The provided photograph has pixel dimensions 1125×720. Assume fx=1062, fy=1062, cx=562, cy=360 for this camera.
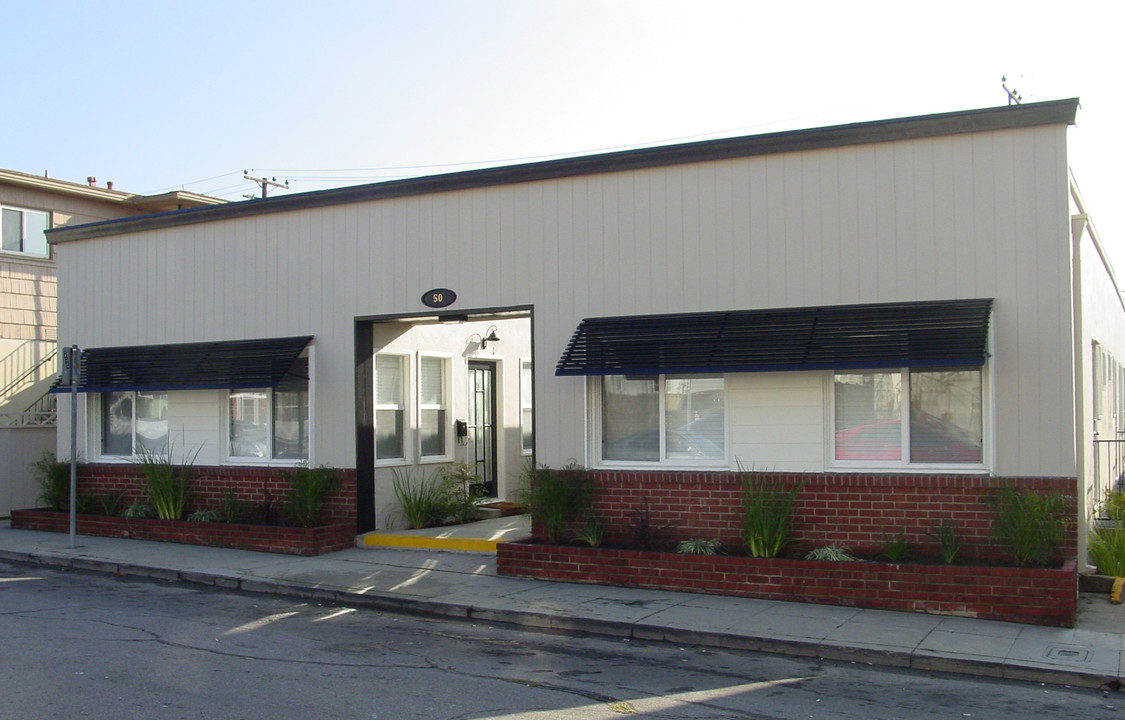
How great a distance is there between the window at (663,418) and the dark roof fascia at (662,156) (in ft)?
8.25

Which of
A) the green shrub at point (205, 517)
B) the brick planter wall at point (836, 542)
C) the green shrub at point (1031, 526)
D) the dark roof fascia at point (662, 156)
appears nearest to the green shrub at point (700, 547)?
the brick planter wall at point (836, 542)

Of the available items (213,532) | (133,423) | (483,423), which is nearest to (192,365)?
(133,423)

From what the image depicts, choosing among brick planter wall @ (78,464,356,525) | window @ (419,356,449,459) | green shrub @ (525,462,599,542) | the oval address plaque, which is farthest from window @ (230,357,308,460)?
green shrub @ (525,462,599,542)

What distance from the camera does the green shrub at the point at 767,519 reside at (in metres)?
10.9

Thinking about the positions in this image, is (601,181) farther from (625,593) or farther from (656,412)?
(625,593)

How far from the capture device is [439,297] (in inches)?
534

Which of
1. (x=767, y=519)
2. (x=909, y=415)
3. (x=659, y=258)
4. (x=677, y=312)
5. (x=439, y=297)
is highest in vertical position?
(x=659, y=258)

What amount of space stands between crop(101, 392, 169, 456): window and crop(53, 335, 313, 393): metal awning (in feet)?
1.70

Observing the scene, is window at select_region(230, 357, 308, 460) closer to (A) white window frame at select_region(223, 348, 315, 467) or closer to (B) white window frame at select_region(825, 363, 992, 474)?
A: (A) white window frame at select_region(223, 348, 315, 467)

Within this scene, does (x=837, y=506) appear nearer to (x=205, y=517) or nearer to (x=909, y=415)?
(x=909, y=415)

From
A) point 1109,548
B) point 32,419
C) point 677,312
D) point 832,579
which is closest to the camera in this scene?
point 832,579

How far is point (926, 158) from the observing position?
1084 cm

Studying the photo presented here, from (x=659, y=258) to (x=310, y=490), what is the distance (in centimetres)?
559

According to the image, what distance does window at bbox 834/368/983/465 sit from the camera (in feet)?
35.0
